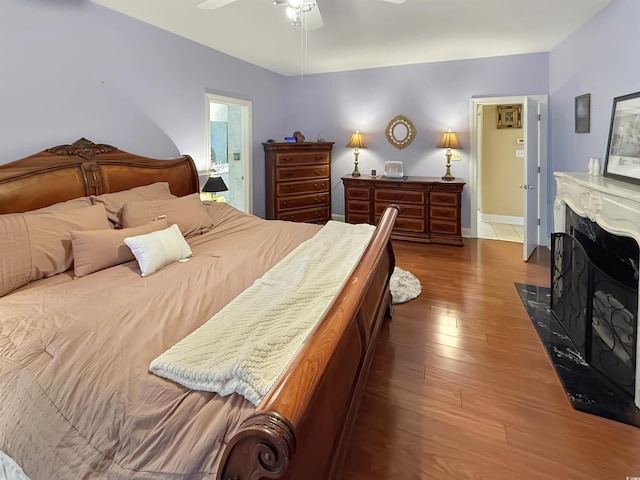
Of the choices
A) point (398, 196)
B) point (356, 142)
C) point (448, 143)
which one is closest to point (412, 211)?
point (398, 196)

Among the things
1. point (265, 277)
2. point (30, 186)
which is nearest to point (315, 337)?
point (265, 277)

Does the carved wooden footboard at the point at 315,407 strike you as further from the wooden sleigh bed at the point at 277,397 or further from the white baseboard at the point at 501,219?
the white baseboard at the point at 501,219

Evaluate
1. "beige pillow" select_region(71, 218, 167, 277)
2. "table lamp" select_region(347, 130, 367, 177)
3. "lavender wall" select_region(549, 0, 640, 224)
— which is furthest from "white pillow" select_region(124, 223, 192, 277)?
"table lamp" select_region(347, 130, 367, 177)

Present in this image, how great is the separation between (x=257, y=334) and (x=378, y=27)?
3.69 meters

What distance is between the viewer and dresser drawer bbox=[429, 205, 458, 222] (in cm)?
529

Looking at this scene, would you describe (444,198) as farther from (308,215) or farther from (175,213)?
(175,213)

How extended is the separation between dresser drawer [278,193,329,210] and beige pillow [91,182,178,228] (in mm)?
2439

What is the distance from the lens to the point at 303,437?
1033mm

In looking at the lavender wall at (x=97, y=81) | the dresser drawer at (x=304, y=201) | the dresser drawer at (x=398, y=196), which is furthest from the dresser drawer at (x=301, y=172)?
the lavender wall at (x=97, y=81)

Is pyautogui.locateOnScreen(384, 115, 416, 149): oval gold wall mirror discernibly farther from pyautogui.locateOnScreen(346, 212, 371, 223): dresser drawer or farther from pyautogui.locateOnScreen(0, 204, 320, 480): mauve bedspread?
pyautogui.locateOnScreen(0, 204, 320, 480): mauve bedspread

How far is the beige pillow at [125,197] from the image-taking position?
2.77 metres

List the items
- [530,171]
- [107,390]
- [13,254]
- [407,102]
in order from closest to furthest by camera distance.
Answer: [107,390] < [13,254] < [530,171] < [407,102]

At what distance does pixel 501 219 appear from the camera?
22.9 ft

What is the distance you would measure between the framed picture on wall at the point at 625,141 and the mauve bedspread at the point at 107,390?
2716 mm
